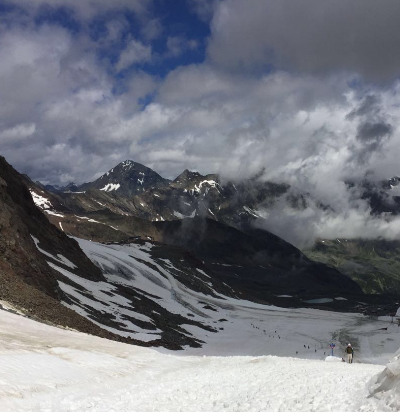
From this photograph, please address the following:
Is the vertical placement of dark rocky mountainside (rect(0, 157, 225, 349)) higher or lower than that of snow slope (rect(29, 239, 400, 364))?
higher

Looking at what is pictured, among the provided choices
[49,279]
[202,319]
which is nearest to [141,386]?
[49,279]

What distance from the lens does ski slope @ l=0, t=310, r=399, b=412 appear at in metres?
14.2

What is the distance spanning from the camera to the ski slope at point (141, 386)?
14156 mm

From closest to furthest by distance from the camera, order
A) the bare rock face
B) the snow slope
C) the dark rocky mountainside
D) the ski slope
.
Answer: the ski slope, the bare rock face, the dark rocky mountainside, the snow slope

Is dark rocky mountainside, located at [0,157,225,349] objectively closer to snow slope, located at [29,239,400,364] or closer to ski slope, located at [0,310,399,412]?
snow slope, located at [29,239,400,364]

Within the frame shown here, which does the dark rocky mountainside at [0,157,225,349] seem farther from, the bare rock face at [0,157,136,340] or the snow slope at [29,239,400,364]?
the snow slope at [29,239,400,364]

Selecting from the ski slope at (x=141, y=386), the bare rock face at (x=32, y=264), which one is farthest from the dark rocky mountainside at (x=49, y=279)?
the ski slope at (x=141, y=386)

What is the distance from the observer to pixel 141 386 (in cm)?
2073

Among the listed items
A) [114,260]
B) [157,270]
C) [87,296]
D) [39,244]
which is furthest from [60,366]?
[157,270]

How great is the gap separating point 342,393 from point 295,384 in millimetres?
3010

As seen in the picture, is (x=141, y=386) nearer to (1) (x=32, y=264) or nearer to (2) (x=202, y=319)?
(1) (x=32, y=264)

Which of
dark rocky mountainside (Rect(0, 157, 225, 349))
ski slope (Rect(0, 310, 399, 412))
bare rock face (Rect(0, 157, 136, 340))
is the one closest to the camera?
ski slope (Rect(0, 310, 399, 412))

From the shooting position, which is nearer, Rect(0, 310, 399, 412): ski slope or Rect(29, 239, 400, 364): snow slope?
Rect(0, 310, 399, 412): ski slope

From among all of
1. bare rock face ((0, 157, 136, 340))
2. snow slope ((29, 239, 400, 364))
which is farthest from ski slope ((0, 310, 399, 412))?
snow slope ((29, 239, 400, 364))
